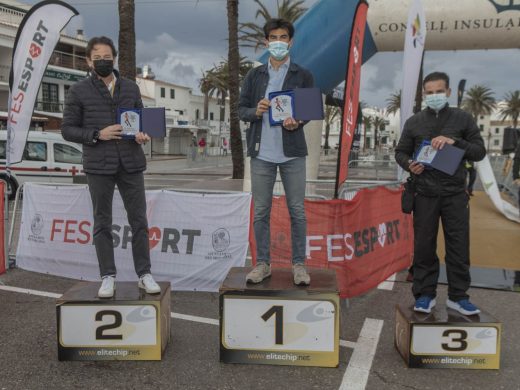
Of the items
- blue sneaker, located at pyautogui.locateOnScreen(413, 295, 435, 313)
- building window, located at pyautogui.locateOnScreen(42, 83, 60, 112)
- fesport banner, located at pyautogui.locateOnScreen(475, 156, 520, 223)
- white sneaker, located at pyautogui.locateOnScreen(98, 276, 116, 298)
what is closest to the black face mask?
white sneaker, located at pyautogui.locateOnScreen(98, 276, 116, 298)

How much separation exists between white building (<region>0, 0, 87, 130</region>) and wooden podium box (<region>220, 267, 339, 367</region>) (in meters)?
33.1

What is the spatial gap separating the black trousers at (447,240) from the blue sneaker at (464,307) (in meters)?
0.03

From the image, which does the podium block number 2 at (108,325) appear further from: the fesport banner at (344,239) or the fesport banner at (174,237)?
the fesport banner at (344,239)

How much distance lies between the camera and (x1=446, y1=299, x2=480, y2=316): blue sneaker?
3508mm

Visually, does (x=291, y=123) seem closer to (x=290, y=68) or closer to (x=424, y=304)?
(x=290, y=68)

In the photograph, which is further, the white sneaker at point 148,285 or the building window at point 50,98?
the building window at point 50,98

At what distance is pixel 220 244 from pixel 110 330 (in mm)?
2041

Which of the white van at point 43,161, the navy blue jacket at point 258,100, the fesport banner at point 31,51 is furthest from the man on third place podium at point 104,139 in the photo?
the white van at point 43,161

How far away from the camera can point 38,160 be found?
42.9 feet

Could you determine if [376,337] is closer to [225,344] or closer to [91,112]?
[225,344]

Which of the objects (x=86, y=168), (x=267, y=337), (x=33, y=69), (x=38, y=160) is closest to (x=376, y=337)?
(x=267, y=337)

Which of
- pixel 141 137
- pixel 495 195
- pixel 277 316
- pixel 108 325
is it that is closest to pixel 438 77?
pixel 277 316

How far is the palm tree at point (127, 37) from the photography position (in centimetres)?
1138

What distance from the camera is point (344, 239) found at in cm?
489
